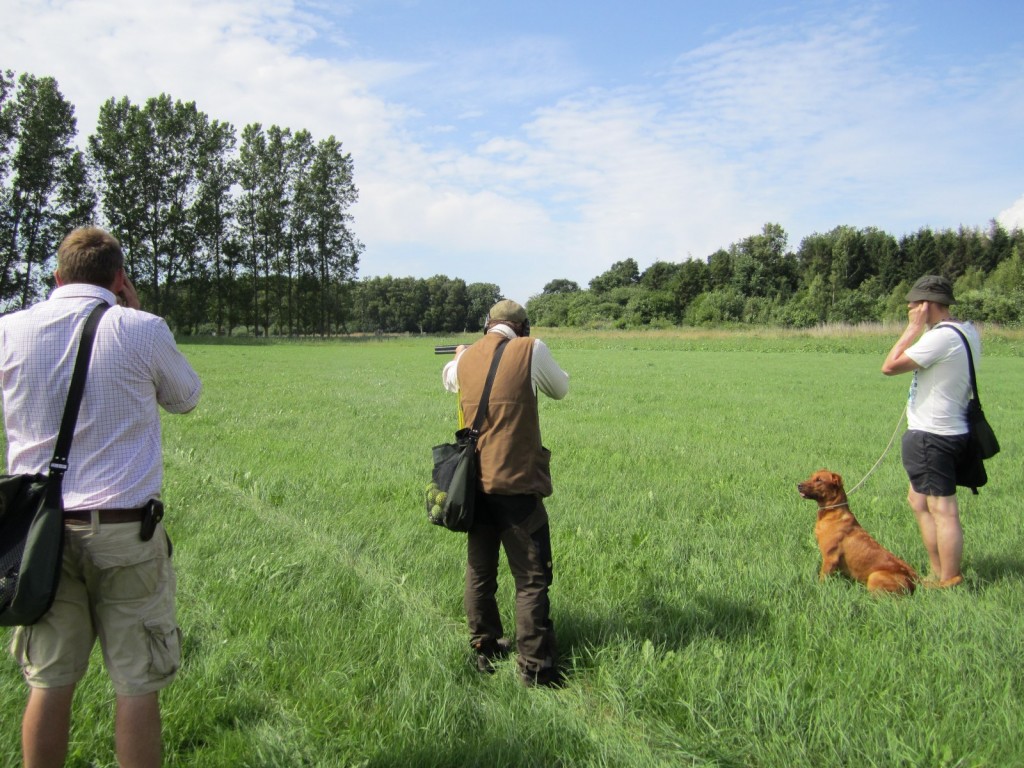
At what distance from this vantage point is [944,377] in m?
4.62

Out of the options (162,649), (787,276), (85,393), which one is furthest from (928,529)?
(787,276)

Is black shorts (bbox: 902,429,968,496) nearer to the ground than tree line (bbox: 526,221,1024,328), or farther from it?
nearer to the ground

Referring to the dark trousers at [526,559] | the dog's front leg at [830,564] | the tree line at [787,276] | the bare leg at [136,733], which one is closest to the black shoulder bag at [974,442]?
the dog's front leg at [830,564]

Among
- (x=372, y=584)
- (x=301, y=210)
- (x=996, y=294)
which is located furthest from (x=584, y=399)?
(x=301, y=210)

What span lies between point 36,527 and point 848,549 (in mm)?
4798

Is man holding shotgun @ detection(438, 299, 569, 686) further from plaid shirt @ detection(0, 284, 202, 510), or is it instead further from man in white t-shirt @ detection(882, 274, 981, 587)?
man in white t-shirt @ detection(882, 274, 981, 587)

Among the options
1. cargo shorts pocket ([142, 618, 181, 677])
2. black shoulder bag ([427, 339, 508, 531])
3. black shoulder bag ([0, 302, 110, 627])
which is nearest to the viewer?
black shoulder bag ([0, 302, 110, 627])

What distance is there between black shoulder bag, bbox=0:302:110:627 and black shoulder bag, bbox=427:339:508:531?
1.72 metres

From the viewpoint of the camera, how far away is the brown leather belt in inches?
92.6

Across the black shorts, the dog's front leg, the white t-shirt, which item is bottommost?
the dog's front leg

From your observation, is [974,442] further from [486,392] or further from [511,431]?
[486,392]

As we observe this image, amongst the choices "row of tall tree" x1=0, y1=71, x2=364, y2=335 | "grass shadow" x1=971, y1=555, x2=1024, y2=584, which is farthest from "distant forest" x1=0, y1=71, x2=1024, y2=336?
"grass shadow" x1=971, y1=555, x2=1024, y2=584

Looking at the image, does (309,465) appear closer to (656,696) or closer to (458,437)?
(458,437)

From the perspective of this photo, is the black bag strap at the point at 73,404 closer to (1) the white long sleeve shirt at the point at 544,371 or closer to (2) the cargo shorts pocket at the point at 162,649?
(2) the cargo shorts pocket at the point at 162,649
